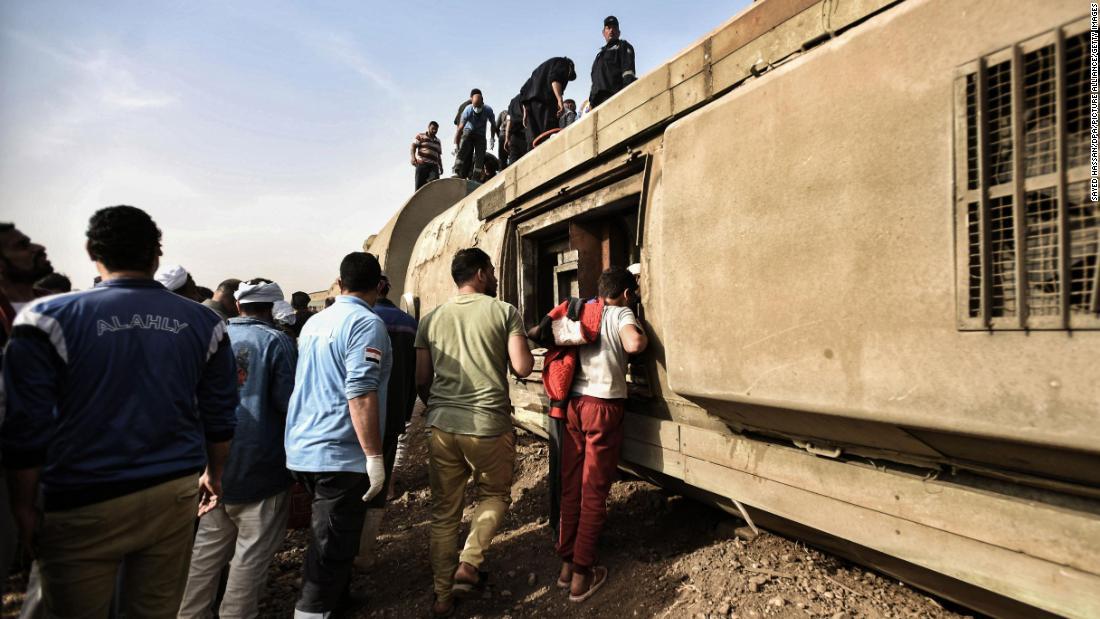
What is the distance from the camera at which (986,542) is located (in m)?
1.71

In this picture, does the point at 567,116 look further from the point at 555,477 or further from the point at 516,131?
the point at 555,477

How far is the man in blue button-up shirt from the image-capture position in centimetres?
268

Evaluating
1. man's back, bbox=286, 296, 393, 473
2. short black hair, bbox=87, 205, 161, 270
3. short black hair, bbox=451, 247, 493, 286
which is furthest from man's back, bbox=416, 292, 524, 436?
short black hair, bbox=87, 205, 161, 270

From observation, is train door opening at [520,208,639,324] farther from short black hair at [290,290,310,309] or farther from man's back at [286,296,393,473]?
short black hair at [290,290,310,309]

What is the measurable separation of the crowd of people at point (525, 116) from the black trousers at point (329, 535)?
3.46 metres

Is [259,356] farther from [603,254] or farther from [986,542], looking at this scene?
[986,542]

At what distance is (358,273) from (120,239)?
1.11m

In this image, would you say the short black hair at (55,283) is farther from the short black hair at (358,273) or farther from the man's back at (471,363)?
the man's back at (471,363)

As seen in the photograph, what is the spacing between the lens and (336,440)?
2.69 metres

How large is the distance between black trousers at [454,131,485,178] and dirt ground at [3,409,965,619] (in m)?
7.04

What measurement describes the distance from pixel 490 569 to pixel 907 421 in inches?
105

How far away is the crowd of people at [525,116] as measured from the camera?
6070 mm

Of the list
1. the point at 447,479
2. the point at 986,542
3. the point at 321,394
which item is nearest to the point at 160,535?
the point at 321,394

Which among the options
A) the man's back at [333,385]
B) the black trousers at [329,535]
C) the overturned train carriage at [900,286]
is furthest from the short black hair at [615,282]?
the black trousers at [329,535]
